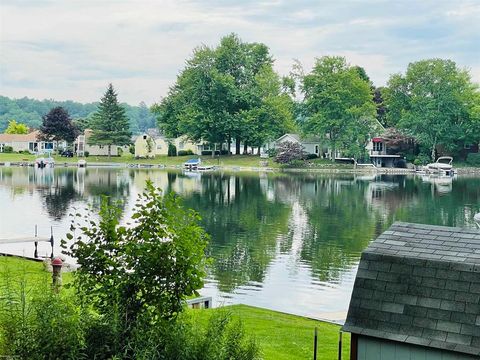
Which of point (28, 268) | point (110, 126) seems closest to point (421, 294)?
point (28, 268)

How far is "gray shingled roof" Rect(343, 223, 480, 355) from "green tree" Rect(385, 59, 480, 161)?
86.9 m

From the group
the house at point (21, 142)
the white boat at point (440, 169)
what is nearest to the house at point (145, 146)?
the house at point (21, 142)

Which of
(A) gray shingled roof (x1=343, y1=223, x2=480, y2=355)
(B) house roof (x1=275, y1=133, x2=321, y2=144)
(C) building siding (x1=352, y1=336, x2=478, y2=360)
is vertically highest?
(B) house roof (x1=275, y1=133, x2=321, y2=144)

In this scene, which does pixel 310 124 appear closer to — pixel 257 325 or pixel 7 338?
pixel 257 325

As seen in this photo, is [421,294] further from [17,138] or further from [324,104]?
[17,138]

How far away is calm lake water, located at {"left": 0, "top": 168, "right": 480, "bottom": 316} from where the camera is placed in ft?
83.4

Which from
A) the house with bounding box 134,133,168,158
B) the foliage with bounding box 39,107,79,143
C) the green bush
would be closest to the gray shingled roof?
the green bush

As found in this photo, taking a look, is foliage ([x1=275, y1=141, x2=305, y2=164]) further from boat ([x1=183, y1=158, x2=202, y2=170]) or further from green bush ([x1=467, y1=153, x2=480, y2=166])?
green bush ([x1=467, y1=153, x2=480, y2=166])

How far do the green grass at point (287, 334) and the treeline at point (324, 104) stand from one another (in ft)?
256

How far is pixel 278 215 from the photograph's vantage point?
152ft

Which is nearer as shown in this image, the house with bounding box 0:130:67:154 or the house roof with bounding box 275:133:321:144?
the house roof with bounding box 275:133:321:144

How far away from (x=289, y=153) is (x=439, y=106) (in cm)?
2080

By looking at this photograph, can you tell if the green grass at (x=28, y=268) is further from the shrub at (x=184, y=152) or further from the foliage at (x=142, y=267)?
the shrub at (x=184, y=152)

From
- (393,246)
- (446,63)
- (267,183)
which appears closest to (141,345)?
(393,246)
